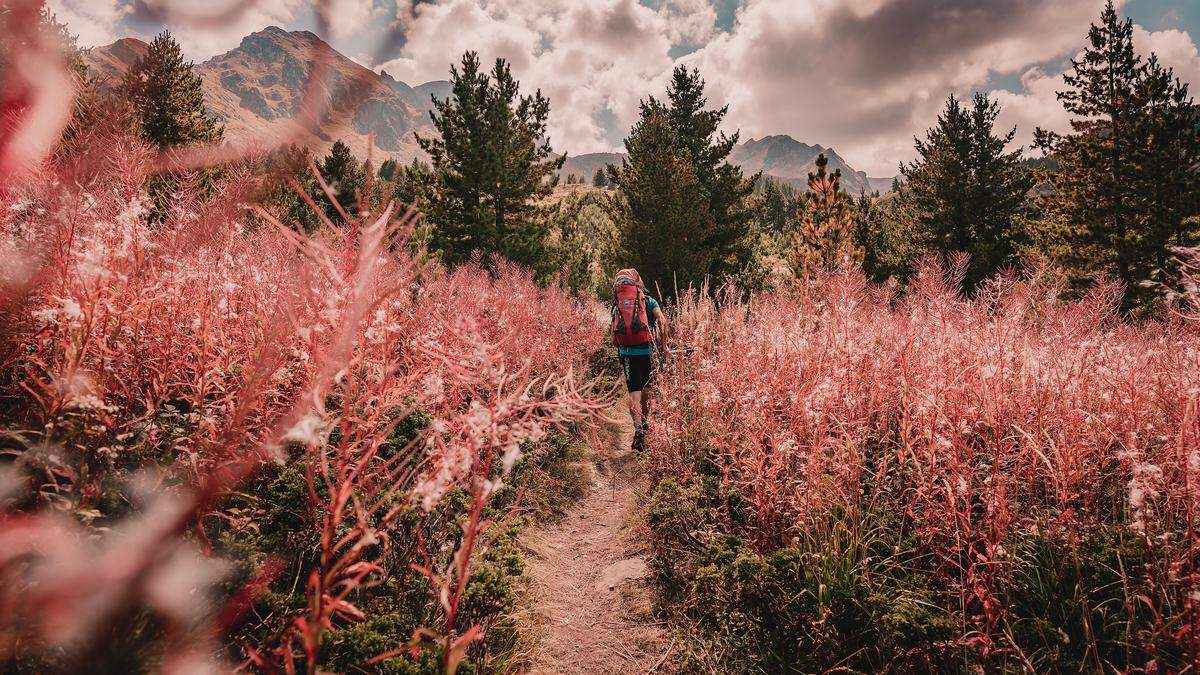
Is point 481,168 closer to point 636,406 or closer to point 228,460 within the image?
point 636,406

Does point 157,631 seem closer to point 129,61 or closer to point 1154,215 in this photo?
point 129,61

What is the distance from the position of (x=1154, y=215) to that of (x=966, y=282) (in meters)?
6.00

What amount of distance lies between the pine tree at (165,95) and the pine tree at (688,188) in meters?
12.0

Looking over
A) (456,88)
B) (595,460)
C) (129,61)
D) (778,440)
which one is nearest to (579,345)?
(595,460)

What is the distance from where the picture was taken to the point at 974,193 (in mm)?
18859

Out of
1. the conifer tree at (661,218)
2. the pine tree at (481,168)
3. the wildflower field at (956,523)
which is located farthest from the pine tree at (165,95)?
the wildflower field at (956,523)

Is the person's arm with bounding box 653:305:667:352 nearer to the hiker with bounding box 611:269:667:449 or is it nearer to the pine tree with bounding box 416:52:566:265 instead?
the hiker with bounding box 611:269:667:449

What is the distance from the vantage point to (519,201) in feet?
53.9

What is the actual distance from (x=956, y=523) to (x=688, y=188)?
12.5 meters

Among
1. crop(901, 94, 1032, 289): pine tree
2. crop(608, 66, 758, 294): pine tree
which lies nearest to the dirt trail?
crop(608, 66, 758, 294): pine tree

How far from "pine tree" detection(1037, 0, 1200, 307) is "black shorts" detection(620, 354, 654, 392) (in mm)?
15910

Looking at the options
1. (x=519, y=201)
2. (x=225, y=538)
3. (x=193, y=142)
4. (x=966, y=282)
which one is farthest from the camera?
(x=966, y=282)

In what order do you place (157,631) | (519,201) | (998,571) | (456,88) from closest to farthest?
(157,631), (998,571), (456,88), (519,201)

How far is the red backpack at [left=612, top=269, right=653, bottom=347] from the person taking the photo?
5.46 m
